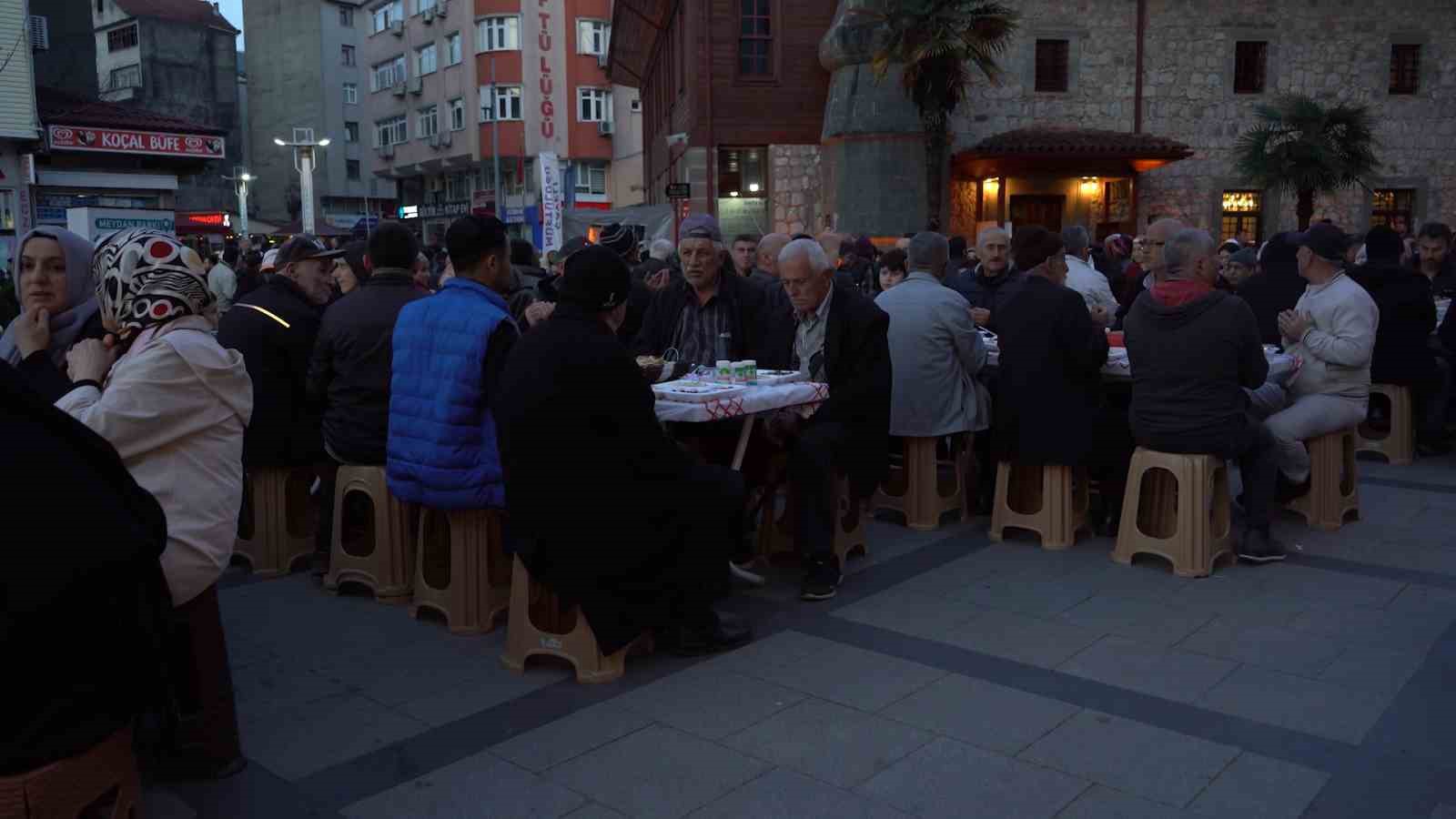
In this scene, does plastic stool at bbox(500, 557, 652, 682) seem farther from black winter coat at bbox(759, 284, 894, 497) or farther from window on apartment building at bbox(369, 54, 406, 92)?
window on apartment building at bbox(369, 54, 406, 92)

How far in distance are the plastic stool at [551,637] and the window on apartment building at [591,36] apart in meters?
44.2

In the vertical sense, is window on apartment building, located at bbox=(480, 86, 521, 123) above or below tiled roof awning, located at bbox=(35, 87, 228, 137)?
above

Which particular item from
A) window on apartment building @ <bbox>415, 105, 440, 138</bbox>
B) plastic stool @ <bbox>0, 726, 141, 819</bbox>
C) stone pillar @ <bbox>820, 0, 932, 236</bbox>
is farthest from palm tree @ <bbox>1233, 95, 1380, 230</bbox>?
window on apartment building @ <bbox>415, 105, 440, 138</bbox>

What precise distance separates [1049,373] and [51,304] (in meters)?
4.90

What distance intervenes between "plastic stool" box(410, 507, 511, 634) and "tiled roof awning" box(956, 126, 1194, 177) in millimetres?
19063

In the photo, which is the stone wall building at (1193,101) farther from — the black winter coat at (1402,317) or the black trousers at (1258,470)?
the black trousers at (1258,470)

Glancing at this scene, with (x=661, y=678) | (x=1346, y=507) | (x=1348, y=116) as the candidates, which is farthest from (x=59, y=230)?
(x=1348, y=116)

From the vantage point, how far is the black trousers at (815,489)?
18.0 feet

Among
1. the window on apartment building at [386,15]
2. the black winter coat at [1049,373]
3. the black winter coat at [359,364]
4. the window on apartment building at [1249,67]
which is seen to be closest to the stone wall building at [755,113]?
the window on apartment building at [1249,67]

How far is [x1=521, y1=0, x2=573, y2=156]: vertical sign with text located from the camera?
44406mm

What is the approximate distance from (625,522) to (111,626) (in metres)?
1.92

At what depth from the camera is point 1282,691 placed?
4.21m

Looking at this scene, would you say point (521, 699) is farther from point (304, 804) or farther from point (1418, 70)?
point (1418, 70)

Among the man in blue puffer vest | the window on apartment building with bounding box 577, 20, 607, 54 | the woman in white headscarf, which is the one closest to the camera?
the woman in white headscarf
